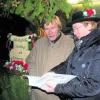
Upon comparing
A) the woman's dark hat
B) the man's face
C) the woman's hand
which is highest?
the woman's dark hat

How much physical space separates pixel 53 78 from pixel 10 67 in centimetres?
438

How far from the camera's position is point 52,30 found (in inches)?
200

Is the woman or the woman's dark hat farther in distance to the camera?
the woman's dark hat

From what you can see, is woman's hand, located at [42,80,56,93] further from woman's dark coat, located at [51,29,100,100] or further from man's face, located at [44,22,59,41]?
man's face, located at [44,22,59,41]

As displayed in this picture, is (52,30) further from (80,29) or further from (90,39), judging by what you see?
(90,39)

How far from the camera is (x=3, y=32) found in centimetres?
1023

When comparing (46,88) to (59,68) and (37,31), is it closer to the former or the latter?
(59,68)

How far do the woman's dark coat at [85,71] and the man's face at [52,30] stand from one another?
117 centimetres

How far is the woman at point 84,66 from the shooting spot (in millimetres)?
3557

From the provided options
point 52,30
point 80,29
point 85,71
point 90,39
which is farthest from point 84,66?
point 52,30

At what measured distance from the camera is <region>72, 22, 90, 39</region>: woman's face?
3.91m

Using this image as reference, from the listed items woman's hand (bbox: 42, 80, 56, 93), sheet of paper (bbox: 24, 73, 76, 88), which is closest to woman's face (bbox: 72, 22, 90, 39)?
sheet of paper (bbox: 24, 73, 76, 88)

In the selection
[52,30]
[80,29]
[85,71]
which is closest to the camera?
[85,71]

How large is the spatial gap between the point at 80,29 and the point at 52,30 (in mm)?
1186
